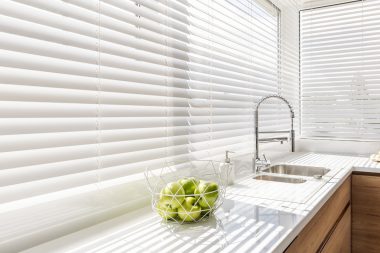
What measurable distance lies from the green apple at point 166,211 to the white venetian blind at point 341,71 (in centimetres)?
246

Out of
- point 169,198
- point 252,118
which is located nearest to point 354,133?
point 252,118

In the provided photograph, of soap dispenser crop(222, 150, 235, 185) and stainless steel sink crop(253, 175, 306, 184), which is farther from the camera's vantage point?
stainless steel sink crop(253, 175, 306, 184)

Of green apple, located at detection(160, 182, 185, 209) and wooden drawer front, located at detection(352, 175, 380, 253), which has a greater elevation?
green apple, located at detection(160, 182, 185, 209)

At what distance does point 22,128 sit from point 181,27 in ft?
3.06

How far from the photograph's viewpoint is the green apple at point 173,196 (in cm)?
109

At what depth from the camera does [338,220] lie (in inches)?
76.4

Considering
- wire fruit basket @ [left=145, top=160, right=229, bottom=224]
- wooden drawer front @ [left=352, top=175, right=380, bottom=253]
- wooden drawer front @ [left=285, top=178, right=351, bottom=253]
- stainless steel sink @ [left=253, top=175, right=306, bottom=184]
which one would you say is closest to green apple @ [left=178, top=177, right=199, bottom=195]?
wire fruit basket @ [left=145, top=160, right=229, bottom=224]

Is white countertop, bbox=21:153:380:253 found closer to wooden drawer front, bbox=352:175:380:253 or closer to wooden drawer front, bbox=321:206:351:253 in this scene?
wooden drawer front, bbox=321:206:351:253

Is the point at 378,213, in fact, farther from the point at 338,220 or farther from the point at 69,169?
the point at 69,169

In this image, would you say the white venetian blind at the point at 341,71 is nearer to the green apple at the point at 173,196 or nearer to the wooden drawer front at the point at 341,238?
the wooden drawer front at the point at 341,238

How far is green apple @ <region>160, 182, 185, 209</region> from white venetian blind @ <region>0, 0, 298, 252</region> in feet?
0.67

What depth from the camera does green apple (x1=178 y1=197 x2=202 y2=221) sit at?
3.58 ft

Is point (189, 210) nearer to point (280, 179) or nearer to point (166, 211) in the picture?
point (166, 211)

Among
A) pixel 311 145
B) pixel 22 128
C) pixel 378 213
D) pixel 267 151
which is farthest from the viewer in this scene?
pixel 311 145
